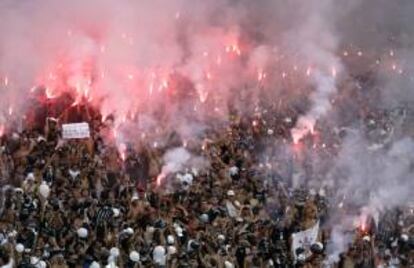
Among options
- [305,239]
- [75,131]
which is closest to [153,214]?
[305,239]

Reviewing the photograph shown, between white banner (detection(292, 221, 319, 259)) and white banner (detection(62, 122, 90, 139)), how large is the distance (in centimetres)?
296

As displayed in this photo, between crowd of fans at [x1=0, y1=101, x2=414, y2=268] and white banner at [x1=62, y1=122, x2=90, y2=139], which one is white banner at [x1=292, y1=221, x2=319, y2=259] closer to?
crowd of fans at [x1=0, y1=101, x2=414, y2=268]

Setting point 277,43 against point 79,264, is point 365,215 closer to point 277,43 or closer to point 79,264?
point 79,264

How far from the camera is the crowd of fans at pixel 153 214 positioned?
10.5 metres

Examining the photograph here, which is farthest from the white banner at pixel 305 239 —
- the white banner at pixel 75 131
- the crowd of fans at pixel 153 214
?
the white banner at pixel 75 131

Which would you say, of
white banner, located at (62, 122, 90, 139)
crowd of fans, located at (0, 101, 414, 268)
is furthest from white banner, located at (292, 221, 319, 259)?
white banner, located at (62, 122, 90, 139)

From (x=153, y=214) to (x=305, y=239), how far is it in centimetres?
172

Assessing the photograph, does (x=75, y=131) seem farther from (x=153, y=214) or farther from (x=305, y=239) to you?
(x=305, y=239)

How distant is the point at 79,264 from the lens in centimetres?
1026

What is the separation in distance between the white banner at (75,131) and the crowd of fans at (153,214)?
0.09 m

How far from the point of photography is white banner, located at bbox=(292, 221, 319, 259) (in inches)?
442

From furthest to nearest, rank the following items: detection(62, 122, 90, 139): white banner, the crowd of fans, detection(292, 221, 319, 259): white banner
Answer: detection(62, 122, 90, 139): white banner → detection(292, 221, 319, 259): white banner → the crowd of fans

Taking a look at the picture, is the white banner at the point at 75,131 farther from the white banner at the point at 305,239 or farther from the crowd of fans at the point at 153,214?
the white banner at the point at 305,239

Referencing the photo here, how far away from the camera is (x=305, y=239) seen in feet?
37.2
